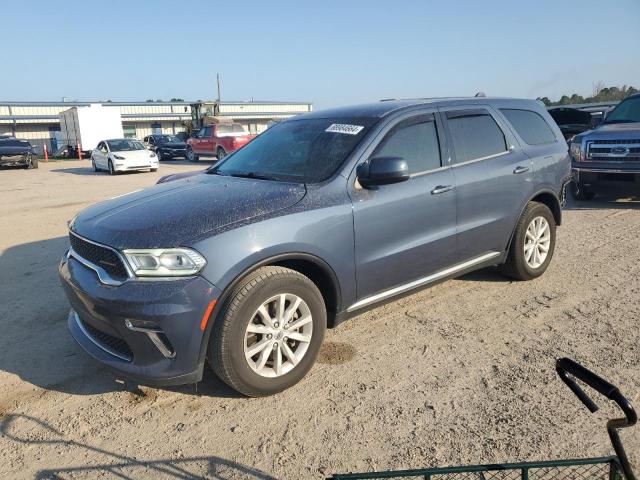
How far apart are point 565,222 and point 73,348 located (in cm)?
708

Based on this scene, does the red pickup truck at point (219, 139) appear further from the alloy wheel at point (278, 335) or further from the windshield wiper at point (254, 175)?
the alloy wheel at point (278, 335)

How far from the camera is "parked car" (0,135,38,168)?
23.6 m

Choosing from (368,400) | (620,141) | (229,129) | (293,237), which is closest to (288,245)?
(293,237)

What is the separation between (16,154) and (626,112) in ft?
81.2

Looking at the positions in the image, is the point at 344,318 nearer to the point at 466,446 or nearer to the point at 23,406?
the point at 466,446

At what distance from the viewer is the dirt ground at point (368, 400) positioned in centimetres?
261

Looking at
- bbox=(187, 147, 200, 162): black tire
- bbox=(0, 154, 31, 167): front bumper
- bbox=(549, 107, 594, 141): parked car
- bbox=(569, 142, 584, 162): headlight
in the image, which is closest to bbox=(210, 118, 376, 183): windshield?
bbox=(569, 142, 584, 162): headlight

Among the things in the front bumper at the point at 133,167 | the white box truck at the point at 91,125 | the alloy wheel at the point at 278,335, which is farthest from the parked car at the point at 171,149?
the alloy wheel at the point at 278,335

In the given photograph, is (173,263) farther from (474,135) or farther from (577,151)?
(577,151)

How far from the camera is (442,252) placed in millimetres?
4094

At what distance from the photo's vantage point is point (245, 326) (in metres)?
2.98

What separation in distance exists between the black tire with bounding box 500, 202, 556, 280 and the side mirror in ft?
6.23

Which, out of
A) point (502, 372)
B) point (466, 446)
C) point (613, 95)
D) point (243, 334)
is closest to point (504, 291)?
point (502, 372)

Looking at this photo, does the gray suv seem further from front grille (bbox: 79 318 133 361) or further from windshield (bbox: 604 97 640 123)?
windshield (bbox: 604 97 640 123)
